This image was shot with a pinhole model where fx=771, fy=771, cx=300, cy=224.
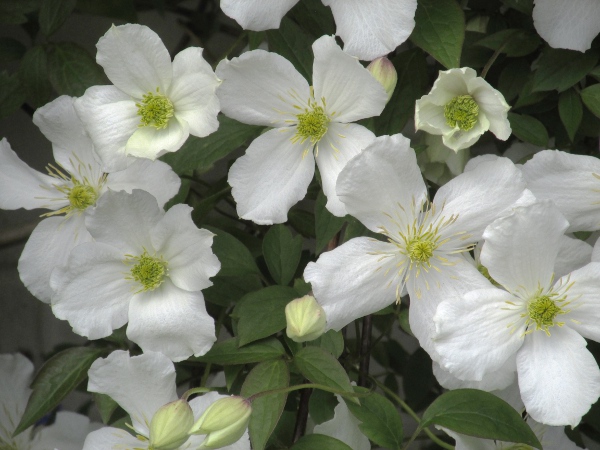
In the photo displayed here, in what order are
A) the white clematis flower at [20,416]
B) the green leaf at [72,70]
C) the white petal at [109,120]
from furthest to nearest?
the white clematis flower at [20,416]
the green leaf at [72,70]
the white petal at [109,120]

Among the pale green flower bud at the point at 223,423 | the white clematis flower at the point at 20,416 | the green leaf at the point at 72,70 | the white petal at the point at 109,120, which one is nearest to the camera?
the pale green flower bud at the point at 223,423

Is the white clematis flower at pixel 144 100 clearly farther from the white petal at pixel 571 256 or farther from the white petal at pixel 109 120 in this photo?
the white petal at pixel 571 256

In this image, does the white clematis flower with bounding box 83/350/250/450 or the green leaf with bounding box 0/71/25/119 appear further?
the green leaf with bounding box 0/71/25/119

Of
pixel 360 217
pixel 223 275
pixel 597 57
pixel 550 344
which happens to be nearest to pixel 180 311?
pixel 223 275

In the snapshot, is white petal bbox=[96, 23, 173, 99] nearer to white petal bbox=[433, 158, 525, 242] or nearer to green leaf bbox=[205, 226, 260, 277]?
green leaf bbox=[205, 226, 260, 277]

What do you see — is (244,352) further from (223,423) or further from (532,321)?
(532,321)

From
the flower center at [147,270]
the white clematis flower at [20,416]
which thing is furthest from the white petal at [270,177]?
the white clematis flower at [20,416]

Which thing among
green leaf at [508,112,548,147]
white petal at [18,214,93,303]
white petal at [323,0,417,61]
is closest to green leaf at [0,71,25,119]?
white petal at [18,214,93,303]

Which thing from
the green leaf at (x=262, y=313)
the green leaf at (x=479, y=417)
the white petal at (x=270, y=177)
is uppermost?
the white petal at (x=270, y=177)
